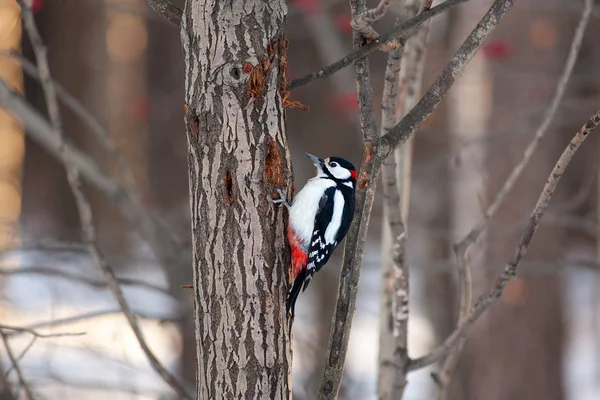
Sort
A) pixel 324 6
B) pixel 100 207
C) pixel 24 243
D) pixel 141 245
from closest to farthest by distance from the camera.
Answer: pixel 24 243
pixel 324 6
pixel 141 245
pixel 100 207

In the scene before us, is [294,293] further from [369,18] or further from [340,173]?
[340,173]

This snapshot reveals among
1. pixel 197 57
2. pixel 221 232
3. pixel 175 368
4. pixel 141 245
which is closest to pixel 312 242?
pixel 221 232

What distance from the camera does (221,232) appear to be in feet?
7.13

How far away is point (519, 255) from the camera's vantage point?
2.53m

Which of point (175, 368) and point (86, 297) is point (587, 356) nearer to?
point (175, 368)

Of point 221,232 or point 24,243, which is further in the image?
point 24,243

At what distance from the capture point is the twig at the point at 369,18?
6.34 ft

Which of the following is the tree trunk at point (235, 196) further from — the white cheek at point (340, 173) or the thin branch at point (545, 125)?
the white cheek at point (340, 173)

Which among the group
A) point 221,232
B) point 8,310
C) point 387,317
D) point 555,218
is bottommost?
point 221,232

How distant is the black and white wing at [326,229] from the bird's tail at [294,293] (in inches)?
2.3

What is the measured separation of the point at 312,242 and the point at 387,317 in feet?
1.62

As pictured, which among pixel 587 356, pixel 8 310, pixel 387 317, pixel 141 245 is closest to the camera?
pixel 387 317

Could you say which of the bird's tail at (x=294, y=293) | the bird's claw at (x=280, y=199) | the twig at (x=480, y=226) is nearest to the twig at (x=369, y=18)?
the bird's claw at (x=280, y=199)

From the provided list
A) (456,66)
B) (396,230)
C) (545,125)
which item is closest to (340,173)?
(396,230)
